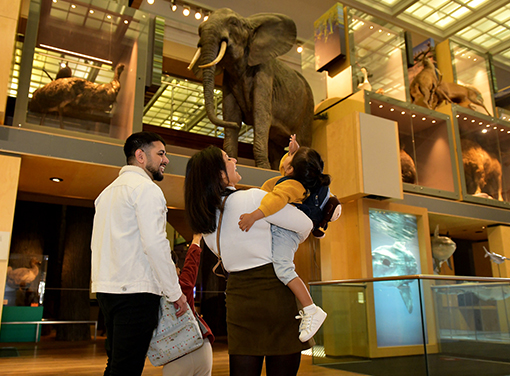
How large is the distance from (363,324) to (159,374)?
6.94ft

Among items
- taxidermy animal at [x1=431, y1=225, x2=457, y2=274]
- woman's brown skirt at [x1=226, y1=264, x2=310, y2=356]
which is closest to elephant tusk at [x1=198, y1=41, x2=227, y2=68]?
woman's brown skirt at [x1=226, y1=264, x2=310, y2=356]

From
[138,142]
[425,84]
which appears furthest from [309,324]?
[425,84]

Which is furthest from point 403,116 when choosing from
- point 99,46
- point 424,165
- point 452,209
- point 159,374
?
point 159,374

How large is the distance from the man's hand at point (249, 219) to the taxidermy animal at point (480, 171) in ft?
24.3

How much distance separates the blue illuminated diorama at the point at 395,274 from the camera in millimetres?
3973

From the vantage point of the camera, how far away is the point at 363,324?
14.6 ft

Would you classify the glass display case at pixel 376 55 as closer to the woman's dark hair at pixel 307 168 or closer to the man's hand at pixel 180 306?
the woman's dark hair at pixel 307 168

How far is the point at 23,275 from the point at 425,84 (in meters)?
7.97

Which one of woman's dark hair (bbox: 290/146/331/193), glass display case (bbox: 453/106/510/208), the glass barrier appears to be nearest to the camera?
woman's dark hair (bbox: 290/146/331/193)

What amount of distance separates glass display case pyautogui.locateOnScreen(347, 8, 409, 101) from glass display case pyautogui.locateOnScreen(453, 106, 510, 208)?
1384 mm

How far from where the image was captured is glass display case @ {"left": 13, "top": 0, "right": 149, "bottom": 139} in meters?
4.83

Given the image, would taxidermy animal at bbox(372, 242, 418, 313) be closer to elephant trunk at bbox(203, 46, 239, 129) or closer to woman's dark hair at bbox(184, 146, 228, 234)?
elephant trunk at bbox(203, 46, 239, 129)

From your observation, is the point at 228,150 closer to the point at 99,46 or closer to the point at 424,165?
the point at 99,46

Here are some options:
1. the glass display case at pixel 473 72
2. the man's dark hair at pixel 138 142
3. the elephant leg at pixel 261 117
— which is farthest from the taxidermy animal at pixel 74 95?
the glass display case at pixel 473 72
